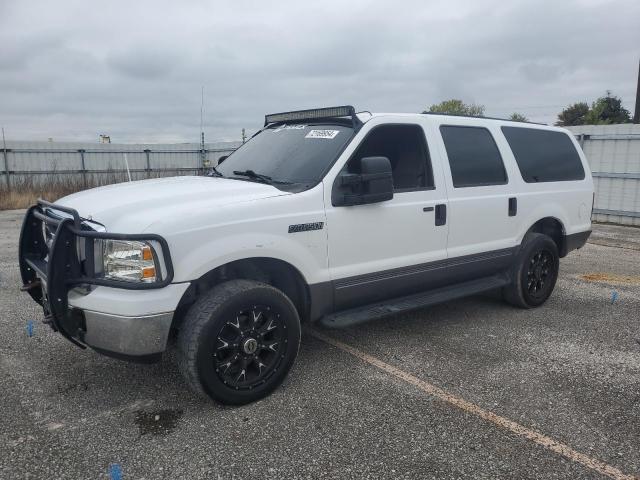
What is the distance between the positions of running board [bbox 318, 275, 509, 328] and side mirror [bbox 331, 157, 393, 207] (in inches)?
33.3

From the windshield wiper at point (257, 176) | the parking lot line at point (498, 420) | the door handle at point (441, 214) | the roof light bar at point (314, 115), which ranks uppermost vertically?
the roof light bar at point (314, 115)

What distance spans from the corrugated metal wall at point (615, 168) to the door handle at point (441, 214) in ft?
31.8

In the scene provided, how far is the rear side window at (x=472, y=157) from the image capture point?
15.1 feet

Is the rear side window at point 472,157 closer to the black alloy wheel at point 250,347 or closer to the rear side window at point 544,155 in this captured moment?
the rear side window at point 544,155

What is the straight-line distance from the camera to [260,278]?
3.77 meters

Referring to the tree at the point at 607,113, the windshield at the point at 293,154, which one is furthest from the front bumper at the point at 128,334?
the tree at the point at 607,113

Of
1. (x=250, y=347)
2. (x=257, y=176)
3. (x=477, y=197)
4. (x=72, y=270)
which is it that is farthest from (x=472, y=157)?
(x=72, y=270)

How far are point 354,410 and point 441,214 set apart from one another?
187 cm

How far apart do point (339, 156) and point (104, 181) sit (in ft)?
56.5

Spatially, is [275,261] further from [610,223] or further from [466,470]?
[610,223]

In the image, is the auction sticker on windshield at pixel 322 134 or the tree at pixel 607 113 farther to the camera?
the tree at pixel 607 113

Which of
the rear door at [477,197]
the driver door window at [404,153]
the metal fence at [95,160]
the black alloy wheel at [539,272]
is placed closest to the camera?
the driver door window at [404,153]

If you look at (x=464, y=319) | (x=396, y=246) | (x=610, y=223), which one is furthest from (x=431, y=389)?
(x=610, y=223)

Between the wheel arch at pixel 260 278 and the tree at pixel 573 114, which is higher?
the tree at pixel 573 114
